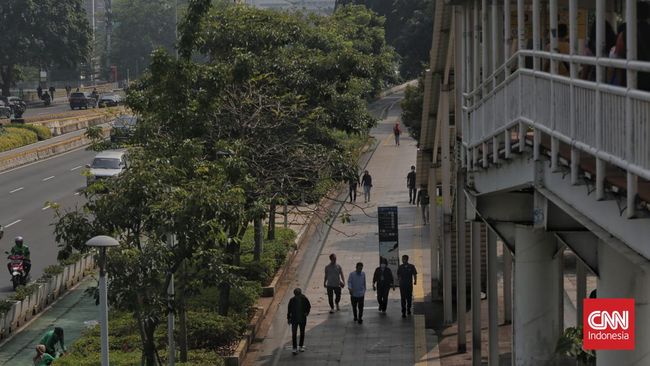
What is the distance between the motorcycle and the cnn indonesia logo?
1975 centimetres

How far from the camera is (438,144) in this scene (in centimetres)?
2762

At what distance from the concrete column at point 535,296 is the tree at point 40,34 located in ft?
261

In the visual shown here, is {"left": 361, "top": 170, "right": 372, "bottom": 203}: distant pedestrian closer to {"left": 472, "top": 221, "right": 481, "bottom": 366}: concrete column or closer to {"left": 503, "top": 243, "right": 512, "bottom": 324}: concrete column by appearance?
{"left": 503, "top": 243, "right": 512, "bottom": 324}: concrete column

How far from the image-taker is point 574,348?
14867mm

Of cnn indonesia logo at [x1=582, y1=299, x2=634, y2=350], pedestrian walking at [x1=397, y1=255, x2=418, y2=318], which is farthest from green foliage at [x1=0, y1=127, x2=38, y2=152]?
cnn indonesia logo at [x1=582, y1=299, x2=634, y2=350]

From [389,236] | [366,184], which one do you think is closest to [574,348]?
[389,236]

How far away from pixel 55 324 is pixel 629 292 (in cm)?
1732

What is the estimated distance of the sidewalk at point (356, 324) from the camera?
940 inches

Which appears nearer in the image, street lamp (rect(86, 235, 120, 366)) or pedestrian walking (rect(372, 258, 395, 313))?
street lamp (rect(86, 235, 120, 366))

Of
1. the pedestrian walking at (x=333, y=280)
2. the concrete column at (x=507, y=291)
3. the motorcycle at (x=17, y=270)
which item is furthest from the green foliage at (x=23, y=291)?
the concrete column at (x=507, y=291)

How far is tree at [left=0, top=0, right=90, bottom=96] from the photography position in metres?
93.1

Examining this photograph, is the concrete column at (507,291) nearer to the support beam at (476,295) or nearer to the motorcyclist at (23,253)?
the support beam at (476,295)

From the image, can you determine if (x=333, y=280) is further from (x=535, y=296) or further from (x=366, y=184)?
(x=366, y=184)

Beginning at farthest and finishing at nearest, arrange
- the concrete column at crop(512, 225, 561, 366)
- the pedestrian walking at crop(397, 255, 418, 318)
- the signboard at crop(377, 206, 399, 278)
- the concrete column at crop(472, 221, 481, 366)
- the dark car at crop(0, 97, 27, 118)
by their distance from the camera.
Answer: the dark car at crop(0, 97, 27, 118) < the signboard at crop(377, 206, 399, 278) < the pedestrian walking at crop(397, 255, 418, 318) < the concrete column at crop(472, 221, 481, 366) < the concrete column at crop(512, 225, 561, 366)
